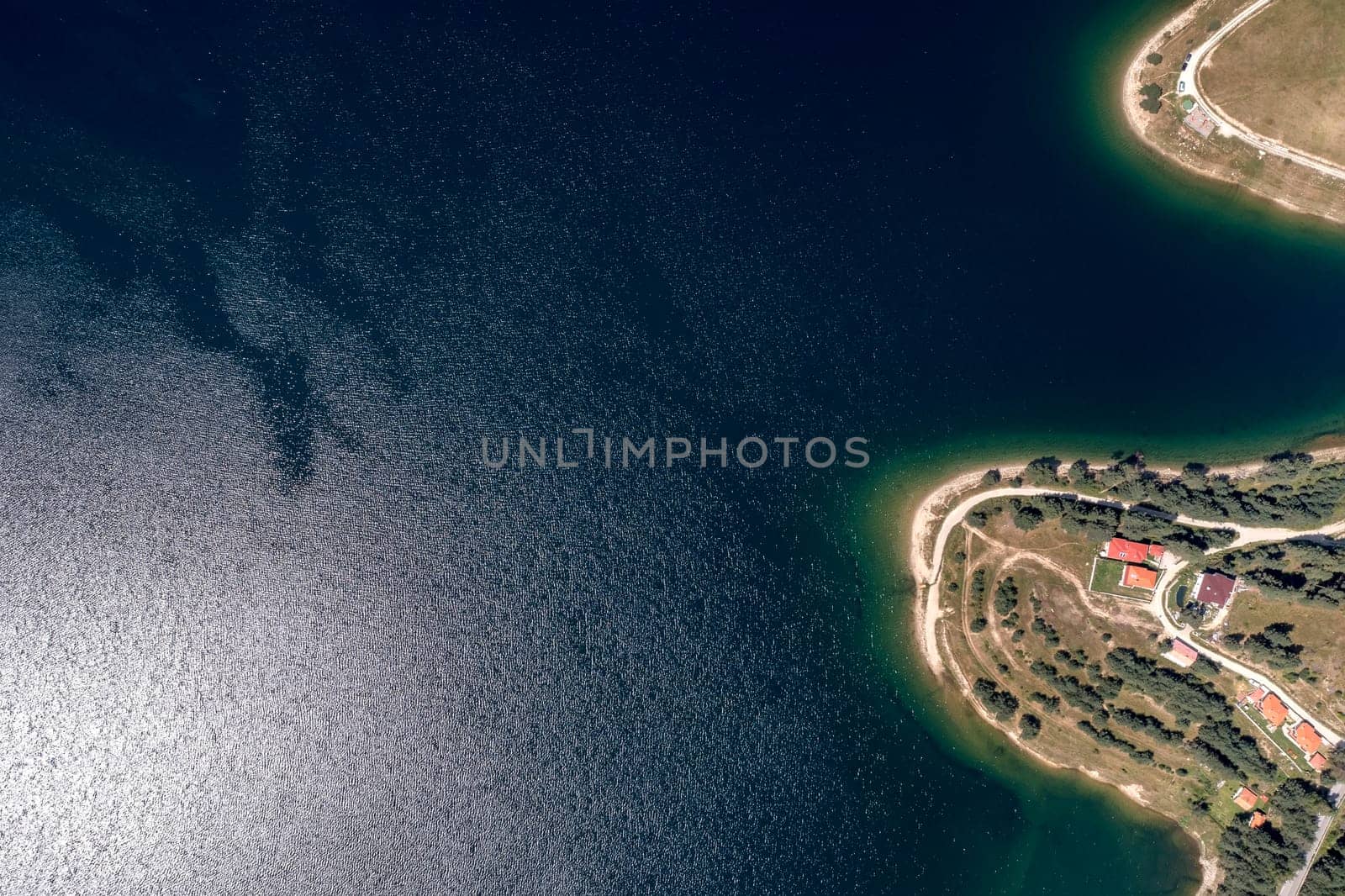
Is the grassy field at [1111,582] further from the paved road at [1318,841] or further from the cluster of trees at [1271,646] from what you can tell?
the paved road at [1318,841]

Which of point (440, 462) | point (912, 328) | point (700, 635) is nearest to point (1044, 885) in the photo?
point (700, 635)

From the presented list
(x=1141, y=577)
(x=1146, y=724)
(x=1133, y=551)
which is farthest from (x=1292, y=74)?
(x=1146, y=724)

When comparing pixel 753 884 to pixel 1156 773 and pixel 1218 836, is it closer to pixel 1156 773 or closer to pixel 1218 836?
pixel 1156 773

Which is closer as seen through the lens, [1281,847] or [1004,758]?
[1281,847]

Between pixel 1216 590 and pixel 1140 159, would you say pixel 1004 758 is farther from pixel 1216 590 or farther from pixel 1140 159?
pixel 1140 159

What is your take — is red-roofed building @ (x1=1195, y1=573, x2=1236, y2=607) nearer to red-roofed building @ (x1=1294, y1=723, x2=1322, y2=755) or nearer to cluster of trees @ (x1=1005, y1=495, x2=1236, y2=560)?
cluster of trees @ (x1=1005, y1=495, x2=1236, y2=560)

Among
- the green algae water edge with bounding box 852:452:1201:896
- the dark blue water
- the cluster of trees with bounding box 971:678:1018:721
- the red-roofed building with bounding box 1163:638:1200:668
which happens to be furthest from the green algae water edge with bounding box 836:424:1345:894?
the red-roofed building with bounding box 1163:638:1200:668
